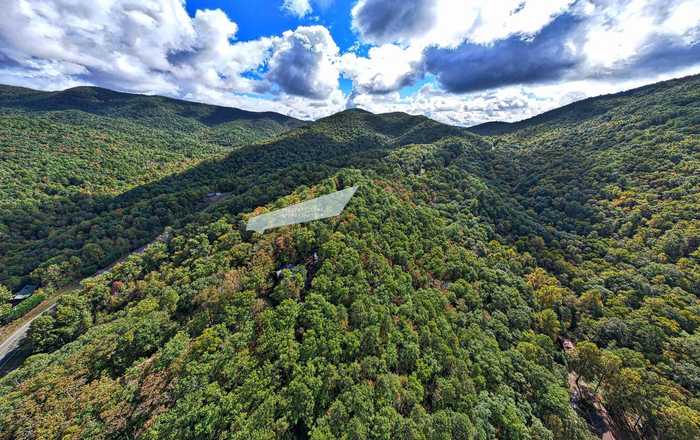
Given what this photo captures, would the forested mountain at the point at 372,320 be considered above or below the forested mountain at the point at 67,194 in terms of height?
below

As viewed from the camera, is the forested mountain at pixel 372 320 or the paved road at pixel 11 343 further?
the paved road at pixel 11 343

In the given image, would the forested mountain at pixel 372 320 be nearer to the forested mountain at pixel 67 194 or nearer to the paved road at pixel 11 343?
the forested mountain at pixel 67 194

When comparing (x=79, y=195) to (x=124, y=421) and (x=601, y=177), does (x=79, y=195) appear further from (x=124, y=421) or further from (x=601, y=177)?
(x=601, y=177)

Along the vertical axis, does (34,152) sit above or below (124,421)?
above

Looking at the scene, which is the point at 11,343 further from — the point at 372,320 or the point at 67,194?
the point at 67,194

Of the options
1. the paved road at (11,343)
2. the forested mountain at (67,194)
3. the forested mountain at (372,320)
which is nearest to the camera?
the forested mountain at (372,320)

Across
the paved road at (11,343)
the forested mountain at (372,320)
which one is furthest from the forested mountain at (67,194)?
the paved road at (11,343)

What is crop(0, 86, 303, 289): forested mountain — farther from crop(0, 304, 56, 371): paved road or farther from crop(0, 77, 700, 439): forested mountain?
crop(0, 304, 56, 371): paved road

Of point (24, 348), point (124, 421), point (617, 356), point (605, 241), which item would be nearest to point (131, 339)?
point (124, 421)
